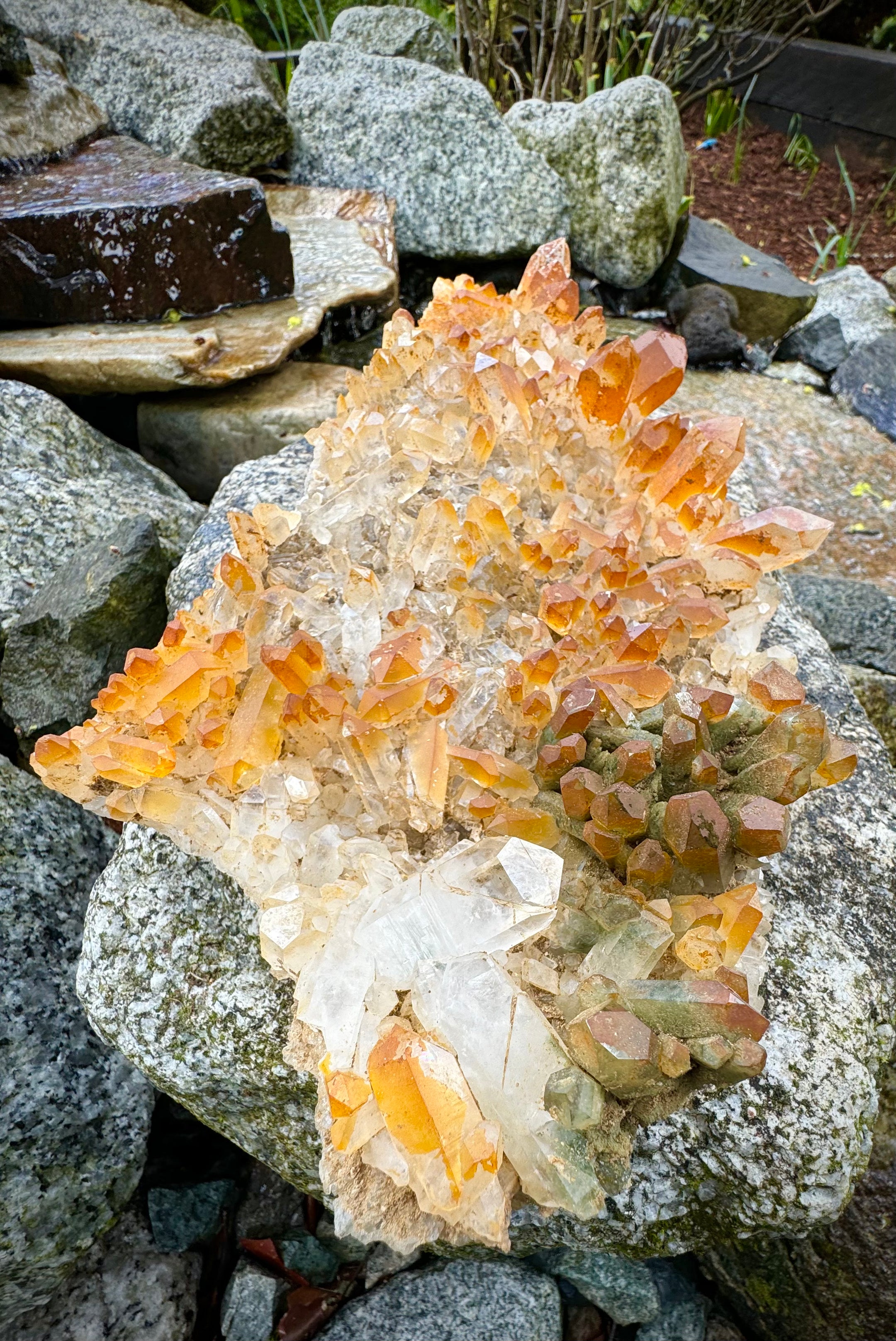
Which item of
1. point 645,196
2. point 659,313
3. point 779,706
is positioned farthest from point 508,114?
point 779,706

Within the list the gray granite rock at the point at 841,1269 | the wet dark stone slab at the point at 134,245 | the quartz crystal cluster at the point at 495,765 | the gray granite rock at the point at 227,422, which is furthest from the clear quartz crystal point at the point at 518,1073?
the wet dark stone slab at the point at 134,245

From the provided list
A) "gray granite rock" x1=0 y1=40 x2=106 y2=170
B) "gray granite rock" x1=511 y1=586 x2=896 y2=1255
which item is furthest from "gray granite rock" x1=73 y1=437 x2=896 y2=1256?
"gray granite rock" x1=0 y1=40 x2=106 y2=170

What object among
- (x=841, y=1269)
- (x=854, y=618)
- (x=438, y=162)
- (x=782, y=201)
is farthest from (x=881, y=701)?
(x=782, y=201)

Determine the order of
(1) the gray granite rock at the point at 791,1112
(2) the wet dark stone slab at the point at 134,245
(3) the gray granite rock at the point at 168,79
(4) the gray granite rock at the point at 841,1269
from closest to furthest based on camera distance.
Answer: (1) the gray granite rock at the point at 791,1112, (4) the gray granite rock at the point at 841,1269, (2) the wet dark stone slab at the point at 134,245, (3) the gray granite rock at the point at 168,79

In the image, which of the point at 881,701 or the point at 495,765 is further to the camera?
the point at 881,701

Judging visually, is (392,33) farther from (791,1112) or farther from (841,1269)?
(841,1269)

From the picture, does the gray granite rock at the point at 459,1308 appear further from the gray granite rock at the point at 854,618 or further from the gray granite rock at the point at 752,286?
the gray granite rock at the point at 752,286

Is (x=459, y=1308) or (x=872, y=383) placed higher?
(x=872, y=383)
